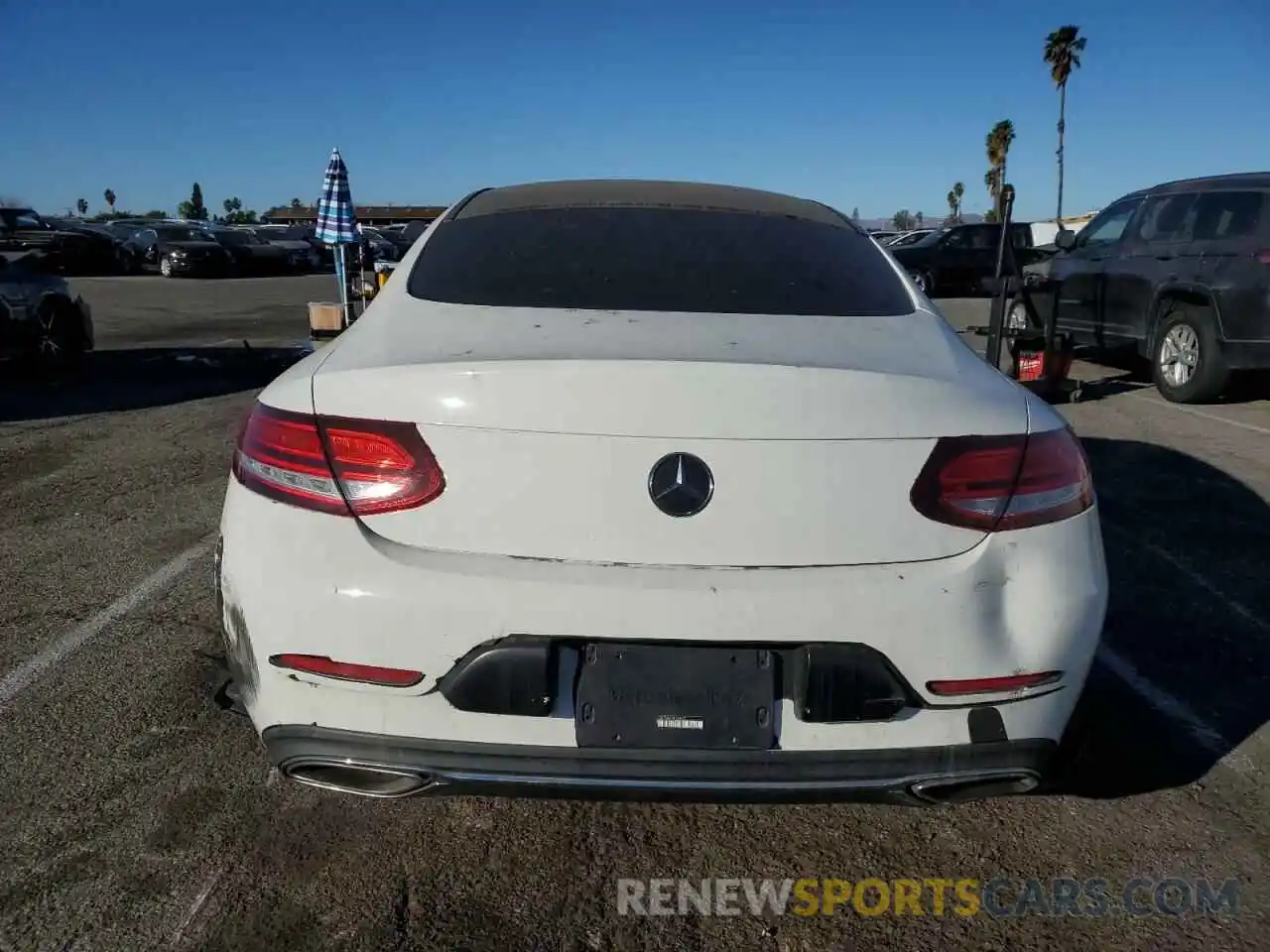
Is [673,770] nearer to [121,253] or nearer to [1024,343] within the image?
[1024,343]

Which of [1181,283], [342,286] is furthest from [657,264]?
[342,286]

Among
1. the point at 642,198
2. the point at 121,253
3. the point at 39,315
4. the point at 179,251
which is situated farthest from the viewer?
the point at 121,253

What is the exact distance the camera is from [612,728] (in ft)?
6.24

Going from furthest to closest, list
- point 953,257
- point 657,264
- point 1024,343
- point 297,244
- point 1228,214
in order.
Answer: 1. point 297,244
2. point 953,257
3. point 1228,214
4. point 1024,343
5. point 657,264

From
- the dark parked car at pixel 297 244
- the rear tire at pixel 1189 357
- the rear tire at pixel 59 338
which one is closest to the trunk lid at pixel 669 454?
the rear tire at pixel 1189 357

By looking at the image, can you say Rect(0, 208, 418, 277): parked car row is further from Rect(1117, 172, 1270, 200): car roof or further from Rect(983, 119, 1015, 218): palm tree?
Rect(983, 119, 1015, 218): palm tree

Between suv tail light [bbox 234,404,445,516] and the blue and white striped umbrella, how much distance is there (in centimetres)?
1132

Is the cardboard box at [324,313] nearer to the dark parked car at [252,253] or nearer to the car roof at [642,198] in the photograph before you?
the car roof at [642,198]

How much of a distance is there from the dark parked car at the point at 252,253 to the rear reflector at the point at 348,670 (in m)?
26.8

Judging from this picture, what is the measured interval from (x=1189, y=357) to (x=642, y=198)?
6751mm

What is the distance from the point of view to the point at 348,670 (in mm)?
1952

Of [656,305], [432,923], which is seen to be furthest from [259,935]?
[656,305]

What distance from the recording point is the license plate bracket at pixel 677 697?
189cm

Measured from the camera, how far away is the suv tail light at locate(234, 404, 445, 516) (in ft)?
6.40
